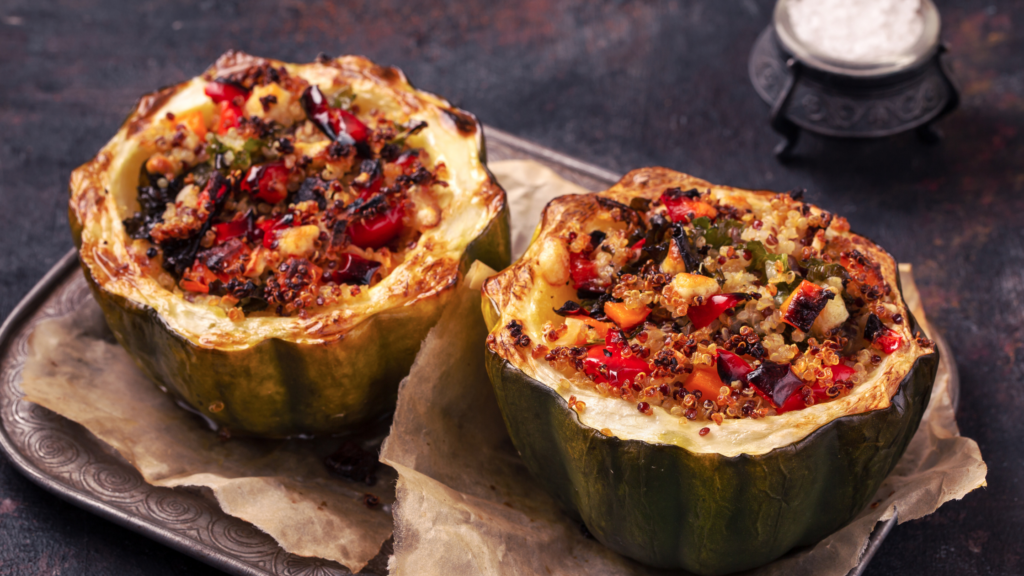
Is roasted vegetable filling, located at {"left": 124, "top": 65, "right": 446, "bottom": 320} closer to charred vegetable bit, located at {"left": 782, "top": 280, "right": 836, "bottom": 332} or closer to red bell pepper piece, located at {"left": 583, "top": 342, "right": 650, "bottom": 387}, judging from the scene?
red bell pepper piece, located at {"left": 583, "top": 342, "right": 650, "bottom": 387}

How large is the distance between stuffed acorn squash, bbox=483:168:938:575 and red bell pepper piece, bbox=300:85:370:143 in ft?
2.47

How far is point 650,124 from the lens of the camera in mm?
4270

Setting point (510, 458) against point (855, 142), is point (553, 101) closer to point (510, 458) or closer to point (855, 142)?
point (855, 142)

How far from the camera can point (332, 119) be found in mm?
3102

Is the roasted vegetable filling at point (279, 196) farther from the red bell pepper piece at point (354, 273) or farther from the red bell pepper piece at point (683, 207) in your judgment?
the red bell pepper piece at point (683, 207)

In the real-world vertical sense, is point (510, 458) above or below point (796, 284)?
below

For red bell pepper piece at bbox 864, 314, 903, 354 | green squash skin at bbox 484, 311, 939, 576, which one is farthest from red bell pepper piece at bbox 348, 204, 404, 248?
red bell pepper piece at bbox 864, 314, 903, 354

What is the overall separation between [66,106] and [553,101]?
2.18 metres

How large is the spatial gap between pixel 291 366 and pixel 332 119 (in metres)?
0.87

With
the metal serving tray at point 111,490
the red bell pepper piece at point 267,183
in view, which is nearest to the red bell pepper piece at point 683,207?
the metal serving tray at point 111,490

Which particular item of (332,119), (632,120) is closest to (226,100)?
(332,119)

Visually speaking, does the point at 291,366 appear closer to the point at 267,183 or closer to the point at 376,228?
the point at 376,228

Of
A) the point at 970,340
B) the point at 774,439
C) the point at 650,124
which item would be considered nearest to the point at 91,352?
the point at 774,439

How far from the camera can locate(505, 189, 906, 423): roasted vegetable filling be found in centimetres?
231
